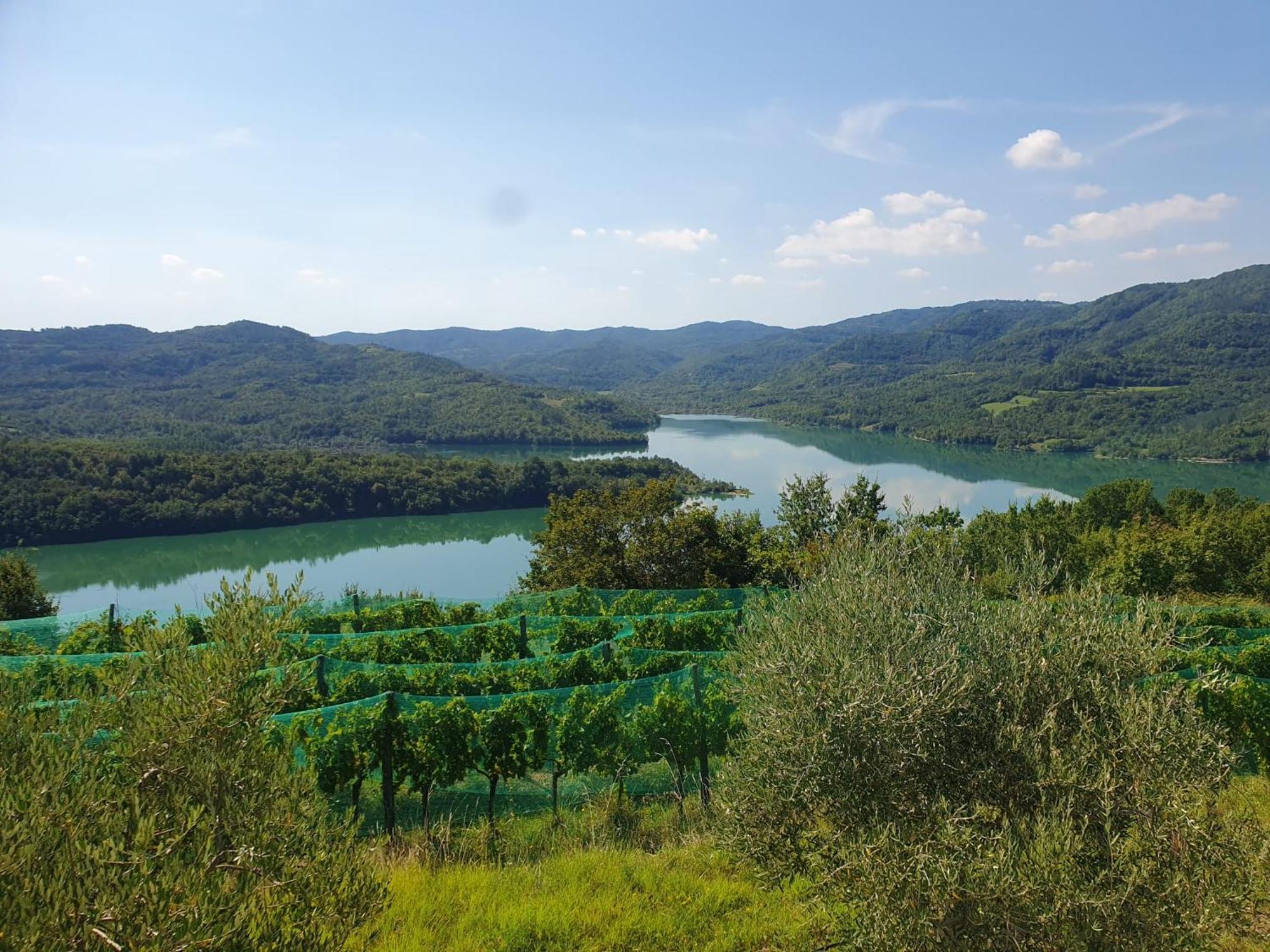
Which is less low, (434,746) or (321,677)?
(321,677)

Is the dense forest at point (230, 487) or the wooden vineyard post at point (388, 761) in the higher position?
the wooden vineyard post at point (388, 761)

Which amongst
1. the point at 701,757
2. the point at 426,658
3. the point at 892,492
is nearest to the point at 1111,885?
the point at 701,757

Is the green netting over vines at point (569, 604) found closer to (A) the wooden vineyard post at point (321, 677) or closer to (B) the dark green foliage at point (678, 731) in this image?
(A) the wooden vineyard post at point (321, 677)

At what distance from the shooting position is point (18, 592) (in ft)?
54.9

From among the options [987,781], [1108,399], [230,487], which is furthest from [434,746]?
[1108,399]

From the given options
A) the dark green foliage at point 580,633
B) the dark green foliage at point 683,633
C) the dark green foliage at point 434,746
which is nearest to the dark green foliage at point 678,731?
the dark green foliage at point 434,746

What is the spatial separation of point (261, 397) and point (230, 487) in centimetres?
7922

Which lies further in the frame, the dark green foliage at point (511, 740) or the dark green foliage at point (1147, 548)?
the dark green foliage at point (1147, 548)

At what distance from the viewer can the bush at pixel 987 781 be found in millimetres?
3441

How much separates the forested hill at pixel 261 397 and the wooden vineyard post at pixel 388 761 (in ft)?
297

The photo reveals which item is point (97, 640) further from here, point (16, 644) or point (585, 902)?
point (585, 902)

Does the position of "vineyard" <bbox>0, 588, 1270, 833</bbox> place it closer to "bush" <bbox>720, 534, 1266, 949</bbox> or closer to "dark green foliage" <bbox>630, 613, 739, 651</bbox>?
"bush" <bbox>720, 534, 1266, 949</bbox>

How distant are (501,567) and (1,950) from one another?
145 ft

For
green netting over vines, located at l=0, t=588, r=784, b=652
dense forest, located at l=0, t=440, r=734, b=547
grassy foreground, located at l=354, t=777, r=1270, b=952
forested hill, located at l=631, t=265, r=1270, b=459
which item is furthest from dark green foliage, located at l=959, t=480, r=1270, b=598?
forested hill, located at l=631, t=265, r=1270, b=459
